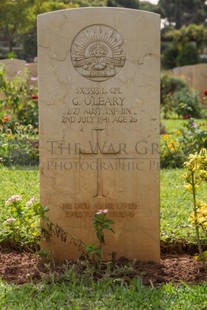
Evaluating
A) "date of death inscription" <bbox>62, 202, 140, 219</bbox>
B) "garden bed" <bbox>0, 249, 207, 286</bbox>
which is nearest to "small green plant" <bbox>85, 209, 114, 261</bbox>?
"garden bed" <bbox>0, 249, 207, 286</bbox>

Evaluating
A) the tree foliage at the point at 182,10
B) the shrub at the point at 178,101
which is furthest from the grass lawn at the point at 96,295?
the tree foliage at the point at 182,10

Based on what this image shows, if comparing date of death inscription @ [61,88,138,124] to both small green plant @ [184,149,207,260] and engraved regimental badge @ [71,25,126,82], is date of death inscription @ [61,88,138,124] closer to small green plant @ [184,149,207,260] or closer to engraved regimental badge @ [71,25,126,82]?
engraved regimental badge @ [71,25,126,82]

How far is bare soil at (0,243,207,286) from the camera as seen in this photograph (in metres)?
3.35

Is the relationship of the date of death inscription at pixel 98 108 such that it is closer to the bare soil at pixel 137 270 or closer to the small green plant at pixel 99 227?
the small green plant at pixel 99 227

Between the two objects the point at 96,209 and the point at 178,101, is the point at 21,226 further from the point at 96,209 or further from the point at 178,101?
the point at 178,101

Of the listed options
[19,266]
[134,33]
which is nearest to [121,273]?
[19,266]

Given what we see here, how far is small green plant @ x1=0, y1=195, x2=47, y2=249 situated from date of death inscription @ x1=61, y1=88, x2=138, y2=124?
549 millimetres

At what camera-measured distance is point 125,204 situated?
367cm

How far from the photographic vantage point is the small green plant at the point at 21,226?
354 centimetres

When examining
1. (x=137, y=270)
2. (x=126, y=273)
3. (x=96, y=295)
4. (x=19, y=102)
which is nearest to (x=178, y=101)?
(x=19, y=102)

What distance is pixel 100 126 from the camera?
3.64 m

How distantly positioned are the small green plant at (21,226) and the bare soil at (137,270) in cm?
12

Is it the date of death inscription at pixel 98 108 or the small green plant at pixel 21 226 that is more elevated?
the date of death inscription at pixel 98 108

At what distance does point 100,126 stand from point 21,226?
877 millimetres
